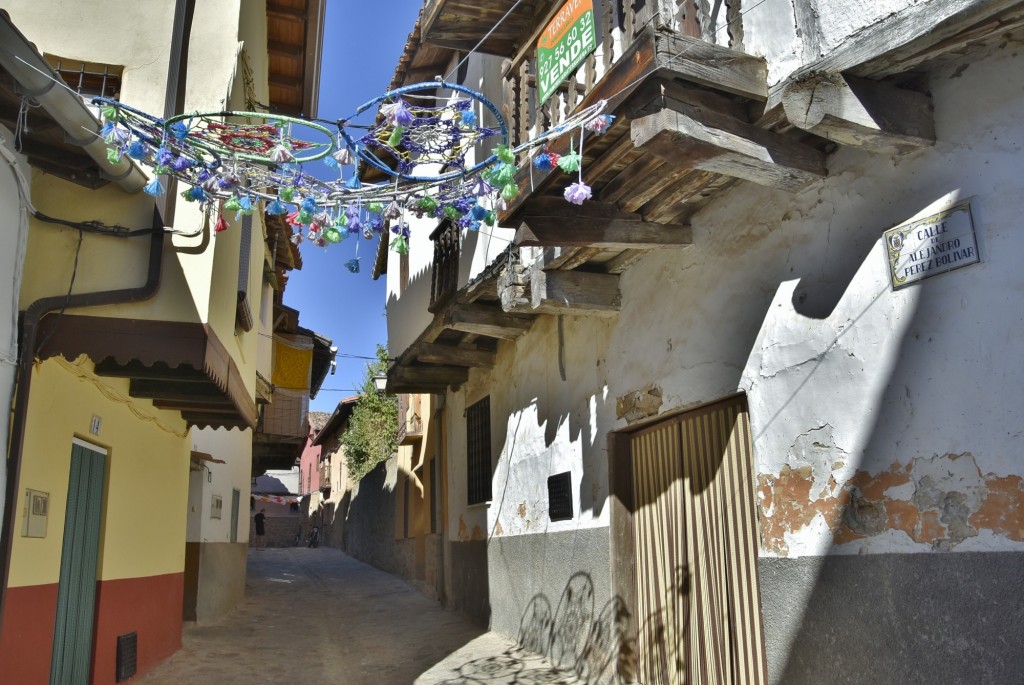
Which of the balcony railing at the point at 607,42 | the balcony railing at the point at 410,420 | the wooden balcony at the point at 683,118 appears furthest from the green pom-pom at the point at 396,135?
the balcony railing at the point at 410,420

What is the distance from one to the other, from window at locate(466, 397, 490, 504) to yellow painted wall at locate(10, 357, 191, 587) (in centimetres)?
382

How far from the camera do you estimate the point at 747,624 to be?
5.52 metres

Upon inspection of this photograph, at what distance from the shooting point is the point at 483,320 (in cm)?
938

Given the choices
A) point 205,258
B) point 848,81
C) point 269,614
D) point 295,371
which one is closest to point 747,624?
point 848,81

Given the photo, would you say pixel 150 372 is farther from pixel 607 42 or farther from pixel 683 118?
pixel 683 118

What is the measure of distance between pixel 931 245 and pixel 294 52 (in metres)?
9.60

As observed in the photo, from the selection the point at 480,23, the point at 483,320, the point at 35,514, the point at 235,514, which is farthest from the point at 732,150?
the point at 235,514

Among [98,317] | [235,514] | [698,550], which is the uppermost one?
[98,317]

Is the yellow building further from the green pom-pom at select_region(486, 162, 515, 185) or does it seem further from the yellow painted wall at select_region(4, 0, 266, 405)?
the green pom-pom at select_region(486, 162, 515, 185)

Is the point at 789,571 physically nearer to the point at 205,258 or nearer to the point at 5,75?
the point at 205,258

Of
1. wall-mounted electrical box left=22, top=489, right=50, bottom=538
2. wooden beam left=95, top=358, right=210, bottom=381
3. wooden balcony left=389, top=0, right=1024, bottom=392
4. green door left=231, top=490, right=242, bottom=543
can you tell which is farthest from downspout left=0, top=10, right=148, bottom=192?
green door left=231, top=490, right=242, bottom=543

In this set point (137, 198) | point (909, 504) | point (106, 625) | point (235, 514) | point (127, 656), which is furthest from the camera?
point (235, 514)

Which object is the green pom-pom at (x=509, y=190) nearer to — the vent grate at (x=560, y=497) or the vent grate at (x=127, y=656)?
the vent grate at (x=560, y=497)

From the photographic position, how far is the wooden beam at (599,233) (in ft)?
19.7
